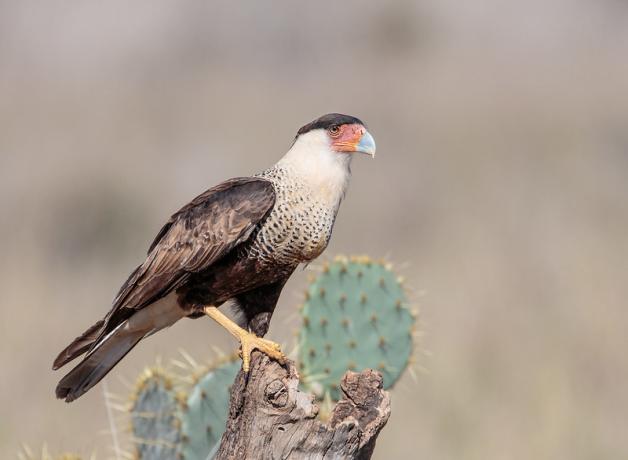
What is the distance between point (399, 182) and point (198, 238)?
9081 millimetres

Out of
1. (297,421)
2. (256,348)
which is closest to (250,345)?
(256,348)

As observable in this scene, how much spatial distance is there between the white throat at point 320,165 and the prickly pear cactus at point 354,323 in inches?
29.0

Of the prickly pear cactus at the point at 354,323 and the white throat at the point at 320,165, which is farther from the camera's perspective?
the prickly pear cactus at the point at 354,323

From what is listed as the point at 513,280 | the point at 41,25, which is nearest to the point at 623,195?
the point at 513,280

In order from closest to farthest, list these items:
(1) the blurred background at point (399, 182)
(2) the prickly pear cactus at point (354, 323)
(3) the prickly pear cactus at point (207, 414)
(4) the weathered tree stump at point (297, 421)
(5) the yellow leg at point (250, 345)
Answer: (4) the weathered tree stump at point (297, 421) → (5) the yellow leg at point (250, 345) → (3) the prickly pear cactus at point (207, 414) → (2) the prickly pear cactus at point (354, 323) → (1) the blurred background at point (399, 182)

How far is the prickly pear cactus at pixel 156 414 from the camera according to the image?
5.07 metres

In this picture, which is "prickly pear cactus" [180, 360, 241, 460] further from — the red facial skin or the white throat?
the red facial skin

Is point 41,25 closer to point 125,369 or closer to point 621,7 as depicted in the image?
point 621,7

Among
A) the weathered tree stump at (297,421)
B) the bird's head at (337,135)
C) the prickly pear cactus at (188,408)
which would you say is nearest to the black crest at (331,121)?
Result: the bird's head at (337,135)

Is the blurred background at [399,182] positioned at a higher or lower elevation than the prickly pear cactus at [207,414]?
lower

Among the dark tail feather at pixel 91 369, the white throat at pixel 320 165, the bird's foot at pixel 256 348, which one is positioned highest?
the white throat at pixel 320 165

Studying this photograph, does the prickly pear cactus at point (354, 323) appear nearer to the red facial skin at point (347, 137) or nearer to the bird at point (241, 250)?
the bird at point (241, 250)

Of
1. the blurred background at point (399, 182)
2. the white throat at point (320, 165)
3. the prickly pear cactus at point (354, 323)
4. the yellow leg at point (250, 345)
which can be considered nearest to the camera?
the yellow leg at point (250, 345)

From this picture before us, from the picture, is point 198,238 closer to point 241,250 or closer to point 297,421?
point 241,250
